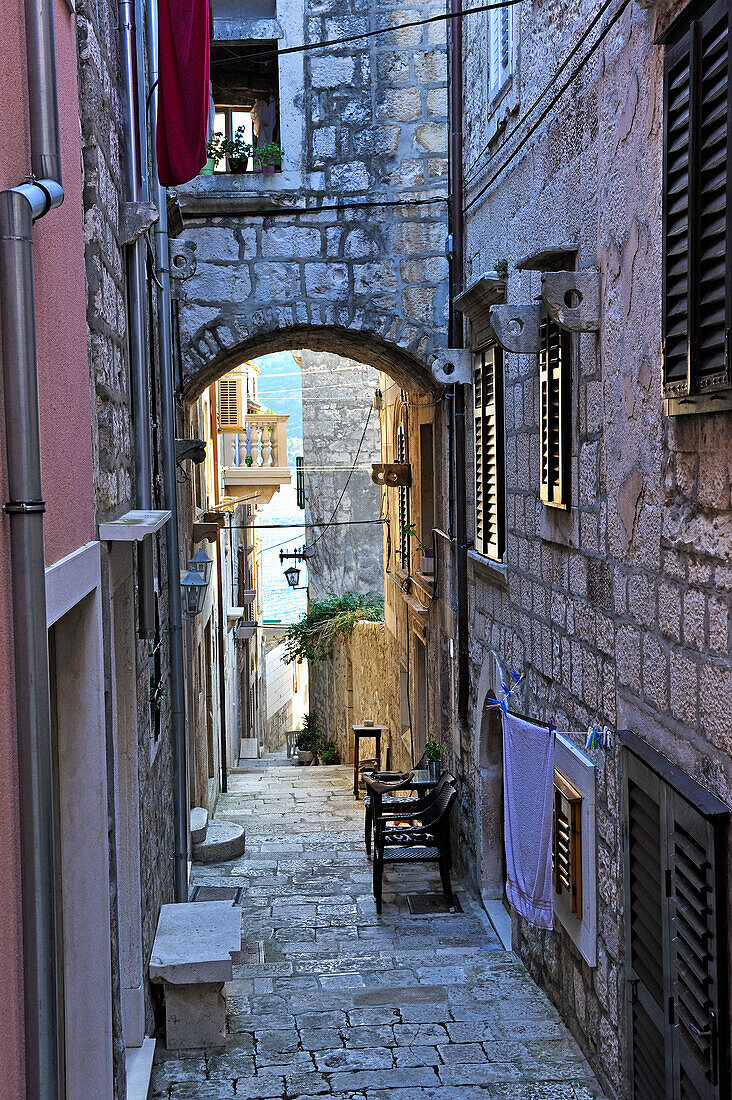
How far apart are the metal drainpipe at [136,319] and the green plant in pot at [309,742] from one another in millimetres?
16322

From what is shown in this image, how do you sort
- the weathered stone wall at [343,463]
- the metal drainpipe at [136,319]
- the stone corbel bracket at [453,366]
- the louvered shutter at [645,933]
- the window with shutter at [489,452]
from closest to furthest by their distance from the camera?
the louvered shutter at [645,933], the metal drainpipe at [136,319], the window with shutter at [489,452], the stone corbel bracket at [453,366], the weathered stone wall at [343,463]

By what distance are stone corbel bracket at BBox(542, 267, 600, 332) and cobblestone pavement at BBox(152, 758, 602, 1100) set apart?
3.52 m

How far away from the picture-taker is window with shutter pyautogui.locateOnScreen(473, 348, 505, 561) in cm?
757

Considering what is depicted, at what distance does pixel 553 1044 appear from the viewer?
18.1ft

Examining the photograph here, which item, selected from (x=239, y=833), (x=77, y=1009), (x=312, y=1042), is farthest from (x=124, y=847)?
(x=239, y=833)

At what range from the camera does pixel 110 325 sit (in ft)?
14.6

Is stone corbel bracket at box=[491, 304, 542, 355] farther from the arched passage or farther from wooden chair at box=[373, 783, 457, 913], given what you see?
wooden chair at box=[373, 783, 457, 913]

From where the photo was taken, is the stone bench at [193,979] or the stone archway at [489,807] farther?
the stone archway at [489,807]

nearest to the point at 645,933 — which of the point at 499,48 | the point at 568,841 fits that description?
the point at 568,841

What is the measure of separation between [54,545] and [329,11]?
7441 mm

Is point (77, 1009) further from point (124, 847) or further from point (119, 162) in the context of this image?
point (119, 162)

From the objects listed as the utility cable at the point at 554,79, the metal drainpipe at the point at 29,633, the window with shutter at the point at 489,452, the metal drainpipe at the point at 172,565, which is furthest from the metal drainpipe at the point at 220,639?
the metal drainpipe at the point at 29,633

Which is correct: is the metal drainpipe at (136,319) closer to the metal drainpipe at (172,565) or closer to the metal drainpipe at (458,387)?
the metal drainpipe at (172,565)

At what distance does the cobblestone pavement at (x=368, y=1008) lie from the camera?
5145 mm
